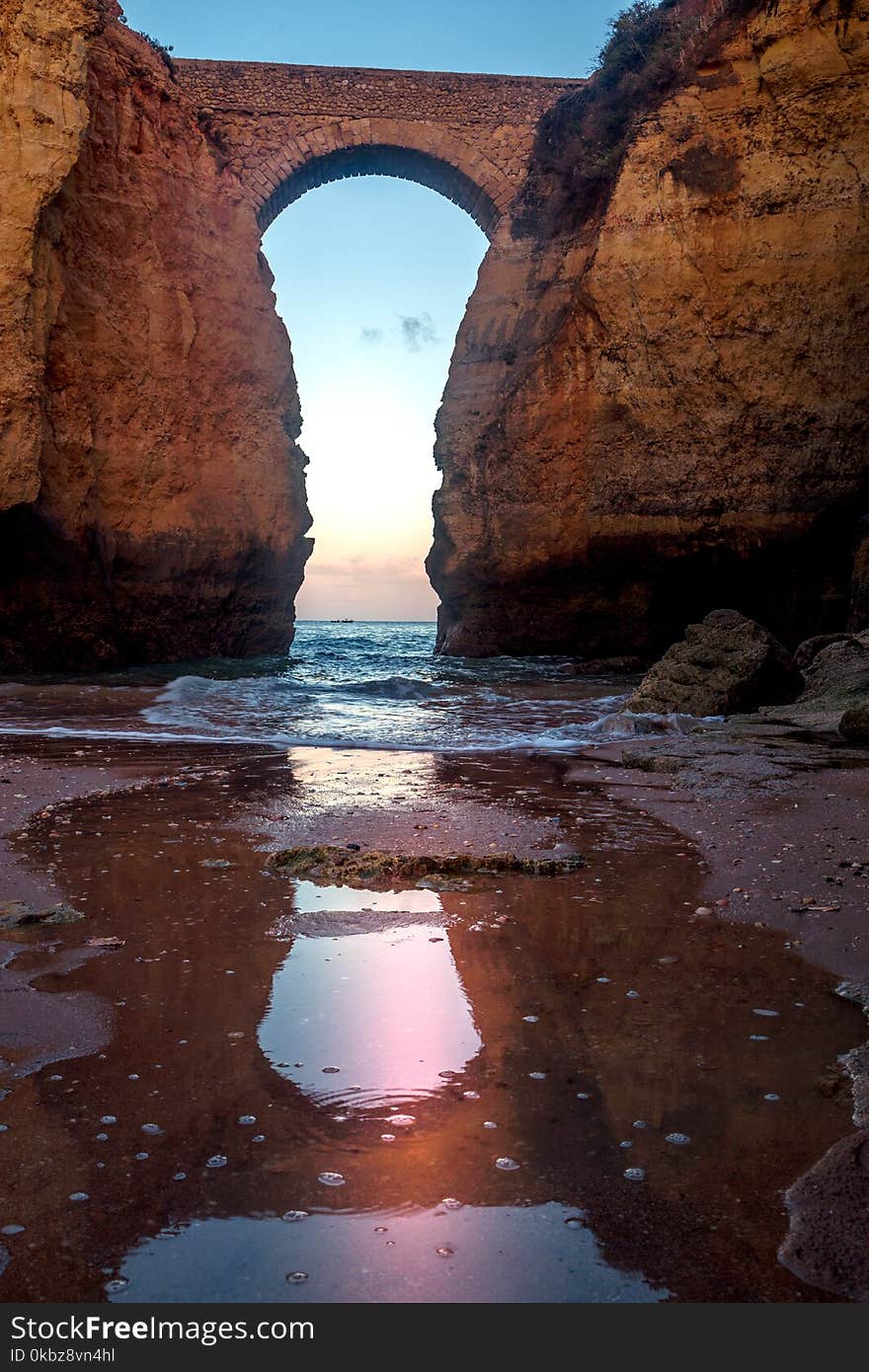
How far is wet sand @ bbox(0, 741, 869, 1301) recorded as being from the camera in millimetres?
1336

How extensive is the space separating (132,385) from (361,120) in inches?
271

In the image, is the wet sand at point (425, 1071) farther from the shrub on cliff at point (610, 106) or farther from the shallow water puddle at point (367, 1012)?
the shrub on cliff at point (610, 106)

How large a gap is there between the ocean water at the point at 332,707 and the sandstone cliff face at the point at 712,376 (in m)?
2.17

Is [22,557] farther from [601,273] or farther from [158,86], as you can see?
[601,273]

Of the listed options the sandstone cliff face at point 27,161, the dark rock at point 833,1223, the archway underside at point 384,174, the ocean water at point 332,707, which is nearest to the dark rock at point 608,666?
the ocean water at point 332,707

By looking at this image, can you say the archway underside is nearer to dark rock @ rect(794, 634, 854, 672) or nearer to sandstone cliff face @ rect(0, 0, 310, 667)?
sandstone cliff face @ rect(0, 0, 310, 667)

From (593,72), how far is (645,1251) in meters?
18.9

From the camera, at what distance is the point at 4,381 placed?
11.6m

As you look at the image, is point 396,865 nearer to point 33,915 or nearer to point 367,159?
Answer: point 33,915

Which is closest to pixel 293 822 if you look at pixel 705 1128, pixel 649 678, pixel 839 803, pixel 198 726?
pixel 839 803

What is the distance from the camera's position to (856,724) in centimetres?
653

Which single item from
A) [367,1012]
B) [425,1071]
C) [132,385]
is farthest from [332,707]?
[425,1071]

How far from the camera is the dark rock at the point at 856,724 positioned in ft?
21.3

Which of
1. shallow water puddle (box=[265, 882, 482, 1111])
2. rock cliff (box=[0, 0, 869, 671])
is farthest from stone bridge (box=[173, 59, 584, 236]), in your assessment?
shallow water puddle (box=[265, 882, 482, 1111])
